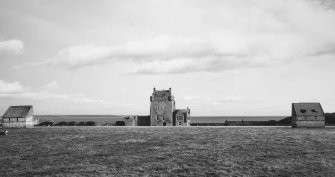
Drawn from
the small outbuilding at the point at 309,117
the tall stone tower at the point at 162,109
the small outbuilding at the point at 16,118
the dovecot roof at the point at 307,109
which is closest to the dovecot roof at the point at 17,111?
the small outbuilding at the point at 16,118

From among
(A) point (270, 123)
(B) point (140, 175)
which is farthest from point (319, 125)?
(B) point (140, 175)

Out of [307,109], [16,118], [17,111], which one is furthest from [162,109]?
[17,111]

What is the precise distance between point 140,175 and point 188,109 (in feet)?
273

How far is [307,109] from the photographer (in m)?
82.7

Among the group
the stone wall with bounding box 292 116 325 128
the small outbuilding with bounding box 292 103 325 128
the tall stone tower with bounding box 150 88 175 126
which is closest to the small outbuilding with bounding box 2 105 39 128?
the tall stone tower with bounding box 150 88 175 126

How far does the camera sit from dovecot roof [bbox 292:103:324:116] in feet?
268

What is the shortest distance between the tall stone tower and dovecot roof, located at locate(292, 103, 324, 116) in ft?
119

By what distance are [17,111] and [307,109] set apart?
84107mm

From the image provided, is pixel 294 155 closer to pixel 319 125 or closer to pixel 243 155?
pixel 243 155

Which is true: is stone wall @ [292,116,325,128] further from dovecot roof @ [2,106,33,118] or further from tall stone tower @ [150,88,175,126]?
dovecot roof @ [2,106,33,118]

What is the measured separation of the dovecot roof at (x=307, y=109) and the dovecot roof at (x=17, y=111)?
78.3 meters

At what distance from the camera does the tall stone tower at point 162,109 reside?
100 metres

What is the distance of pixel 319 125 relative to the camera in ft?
266

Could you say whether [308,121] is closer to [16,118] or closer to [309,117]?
[309,117]
